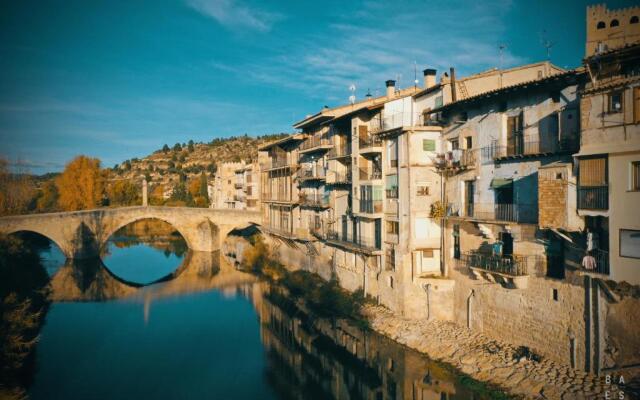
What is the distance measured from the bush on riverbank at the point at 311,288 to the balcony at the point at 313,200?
5.76 meters

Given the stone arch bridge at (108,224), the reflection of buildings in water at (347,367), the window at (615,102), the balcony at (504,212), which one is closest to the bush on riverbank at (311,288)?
the reflection of buildings in water at (347,367)

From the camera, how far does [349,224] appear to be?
100 ft

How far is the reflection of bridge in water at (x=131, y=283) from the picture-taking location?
37469mm

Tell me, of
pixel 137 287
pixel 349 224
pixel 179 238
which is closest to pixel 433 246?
pixel 349 224

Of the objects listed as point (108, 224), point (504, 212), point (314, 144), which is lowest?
point (108, 224)

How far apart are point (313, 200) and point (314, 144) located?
4877 millimetres

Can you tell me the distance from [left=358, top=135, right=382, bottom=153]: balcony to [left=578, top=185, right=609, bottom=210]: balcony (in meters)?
12.1

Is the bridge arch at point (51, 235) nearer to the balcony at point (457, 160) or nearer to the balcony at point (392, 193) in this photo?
the balcony at point (392, 193)

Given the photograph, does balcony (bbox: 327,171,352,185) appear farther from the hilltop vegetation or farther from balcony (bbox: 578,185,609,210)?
the hilltop vegetation

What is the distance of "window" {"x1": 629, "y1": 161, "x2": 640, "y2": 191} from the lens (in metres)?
14.2

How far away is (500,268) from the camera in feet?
63.6

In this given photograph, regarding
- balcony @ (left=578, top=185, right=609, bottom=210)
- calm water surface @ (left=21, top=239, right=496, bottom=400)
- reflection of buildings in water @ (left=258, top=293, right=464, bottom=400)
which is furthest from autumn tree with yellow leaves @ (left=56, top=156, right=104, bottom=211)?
balcony @ (left=578, top=185, right=609, bottom=210)

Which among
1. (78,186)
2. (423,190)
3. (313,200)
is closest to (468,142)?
(423,190)

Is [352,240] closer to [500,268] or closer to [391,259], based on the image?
[391,259]
